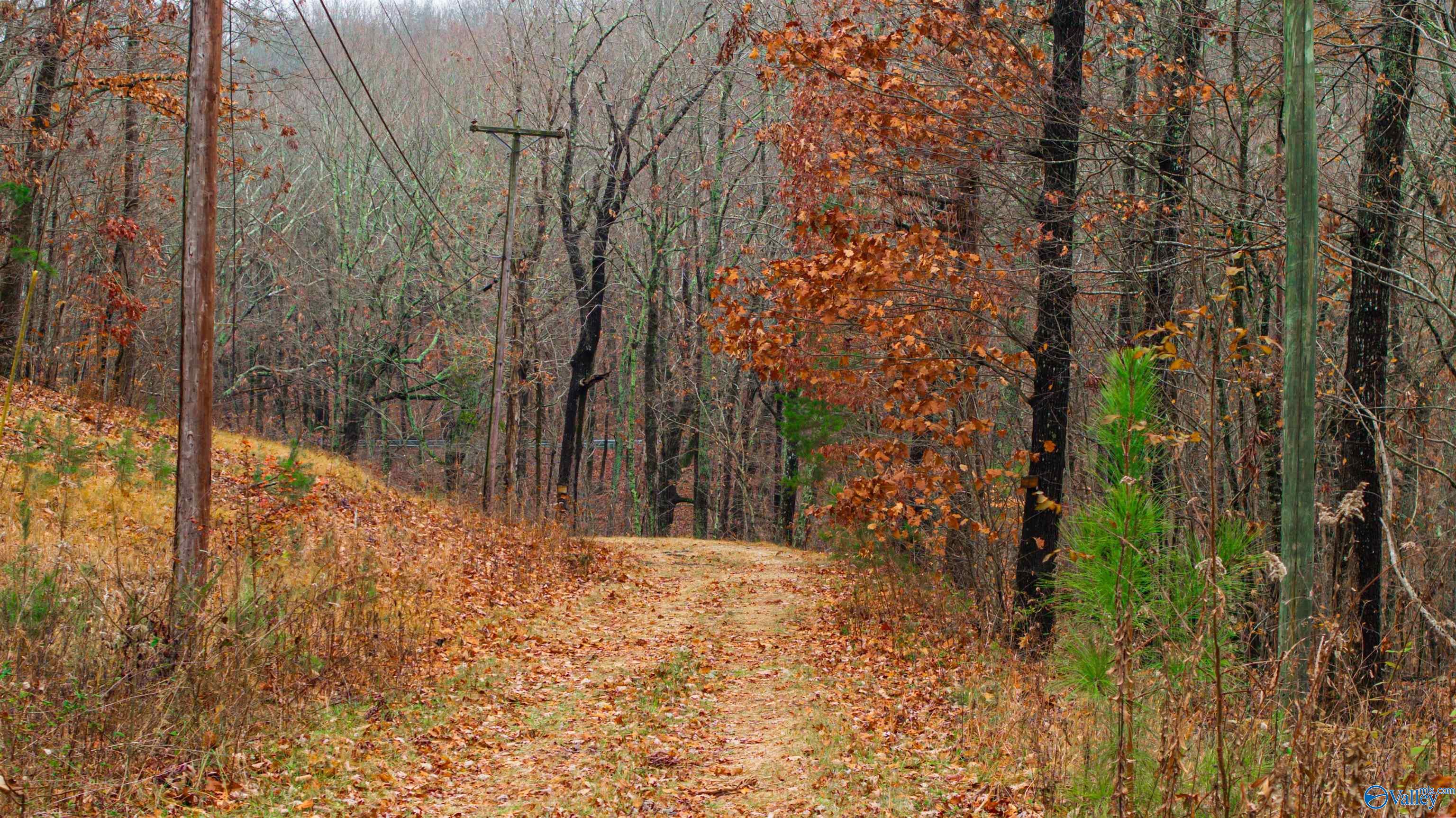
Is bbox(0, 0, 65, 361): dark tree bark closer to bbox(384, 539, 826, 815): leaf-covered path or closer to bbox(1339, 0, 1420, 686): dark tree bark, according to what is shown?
bbox(384, 539, 826, 815): leaf-covered path

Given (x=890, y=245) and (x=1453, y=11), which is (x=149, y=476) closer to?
(x=890, y=245)

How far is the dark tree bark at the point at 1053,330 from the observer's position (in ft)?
32.4

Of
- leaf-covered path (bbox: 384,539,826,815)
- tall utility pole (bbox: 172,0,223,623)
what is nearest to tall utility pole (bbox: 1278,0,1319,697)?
leaf-covered path (bbox: 384,539,826,815)

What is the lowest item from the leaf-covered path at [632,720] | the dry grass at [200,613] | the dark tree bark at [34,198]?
the leaf-covered path at [632,720]

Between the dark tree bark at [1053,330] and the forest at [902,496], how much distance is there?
0.05 meters

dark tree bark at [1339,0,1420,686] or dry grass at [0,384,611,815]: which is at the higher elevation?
dark tree bark at [1339,0,1420,686]

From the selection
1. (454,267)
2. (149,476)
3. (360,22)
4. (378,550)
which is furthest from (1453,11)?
(360,22)

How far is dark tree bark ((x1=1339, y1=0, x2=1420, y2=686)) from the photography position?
8070 mm

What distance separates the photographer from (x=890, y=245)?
34.7ft

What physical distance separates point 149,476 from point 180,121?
7.59 m

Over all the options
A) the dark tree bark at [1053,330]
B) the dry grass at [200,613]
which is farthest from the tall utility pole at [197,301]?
the dark tree bark at [1053,330]
